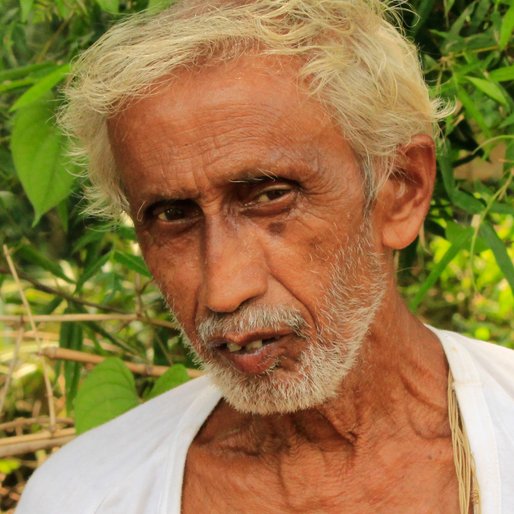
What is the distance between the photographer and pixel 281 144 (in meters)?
1.83

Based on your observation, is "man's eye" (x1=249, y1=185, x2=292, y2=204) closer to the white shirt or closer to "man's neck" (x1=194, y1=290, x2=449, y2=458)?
"man's neck" (x1=194, y1=290, x2=449, y2=458)

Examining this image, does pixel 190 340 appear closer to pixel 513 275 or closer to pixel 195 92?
pixel 195 92

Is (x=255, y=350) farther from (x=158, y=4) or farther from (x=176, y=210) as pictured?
(x=158, y=4)

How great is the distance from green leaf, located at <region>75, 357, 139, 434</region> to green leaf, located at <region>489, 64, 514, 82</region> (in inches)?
44.3

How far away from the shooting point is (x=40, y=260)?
2801 mm

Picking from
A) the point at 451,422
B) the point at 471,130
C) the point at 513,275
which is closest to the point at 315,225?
the point at 451,422

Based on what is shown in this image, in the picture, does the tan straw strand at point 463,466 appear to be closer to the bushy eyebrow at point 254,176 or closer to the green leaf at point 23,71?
the bushy eyebrow at point 254,176

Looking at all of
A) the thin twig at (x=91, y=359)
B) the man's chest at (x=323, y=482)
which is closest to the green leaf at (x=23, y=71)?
the thin twig at (x=91, y=359)

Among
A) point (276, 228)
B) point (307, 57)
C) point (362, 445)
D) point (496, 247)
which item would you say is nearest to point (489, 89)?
point (496, 247)

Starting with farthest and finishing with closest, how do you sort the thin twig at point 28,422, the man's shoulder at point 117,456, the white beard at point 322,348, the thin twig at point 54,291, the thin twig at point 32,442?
the thin twig at point 54,291
the thin twig at point 28,422
the thin twig at point 32,442
the man's shoulder at point 117,456
the white beard at point 322,348

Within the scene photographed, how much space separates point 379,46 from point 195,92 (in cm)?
38

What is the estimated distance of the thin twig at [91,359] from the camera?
267cm

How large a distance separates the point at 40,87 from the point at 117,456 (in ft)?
2.77

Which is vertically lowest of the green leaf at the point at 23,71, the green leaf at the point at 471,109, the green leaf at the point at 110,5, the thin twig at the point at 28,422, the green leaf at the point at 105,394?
the thin twig at the point at 28,422
